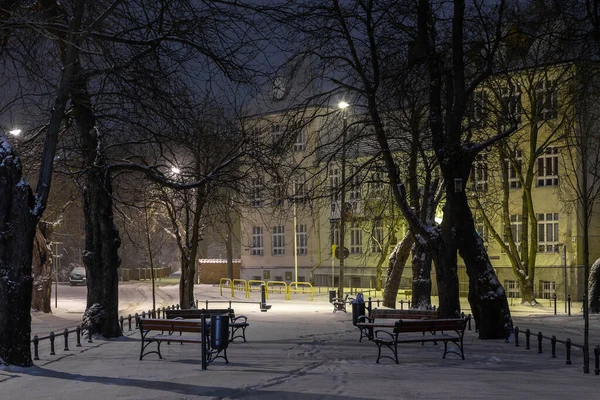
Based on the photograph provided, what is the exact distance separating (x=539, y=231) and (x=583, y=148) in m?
33.3

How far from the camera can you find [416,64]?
69.1 ft

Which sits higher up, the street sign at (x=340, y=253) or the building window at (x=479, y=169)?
the building window at (x=479, y=169)

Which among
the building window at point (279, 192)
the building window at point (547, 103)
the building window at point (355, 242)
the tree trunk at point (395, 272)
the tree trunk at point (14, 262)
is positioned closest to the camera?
the tree trunk at point (14, 262)


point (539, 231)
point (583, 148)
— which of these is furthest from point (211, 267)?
point (583, 148)

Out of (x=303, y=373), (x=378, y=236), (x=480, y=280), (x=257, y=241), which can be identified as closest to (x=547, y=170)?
(x=378, y=236)

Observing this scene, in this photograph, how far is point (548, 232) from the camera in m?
48.9

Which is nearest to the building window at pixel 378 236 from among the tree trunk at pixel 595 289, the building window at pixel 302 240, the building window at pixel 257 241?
the building window at pixel 302 240

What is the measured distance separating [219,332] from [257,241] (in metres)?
51.5

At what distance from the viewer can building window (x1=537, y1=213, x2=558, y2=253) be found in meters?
48.6

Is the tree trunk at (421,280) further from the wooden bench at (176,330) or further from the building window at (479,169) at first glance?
the wooden bench at (176,330)

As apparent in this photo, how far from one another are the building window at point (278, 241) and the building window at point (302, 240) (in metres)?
1.72

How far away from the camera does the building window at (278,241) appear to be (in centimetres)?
6588

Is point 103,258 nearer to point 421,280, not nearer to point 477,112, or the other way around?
point 477,112

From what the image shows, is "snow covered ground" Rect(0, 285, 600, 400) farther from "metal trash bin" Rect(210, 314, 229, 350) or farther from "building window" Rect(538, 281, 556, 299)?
"building window" Rect(538, 281, 556, 299)
